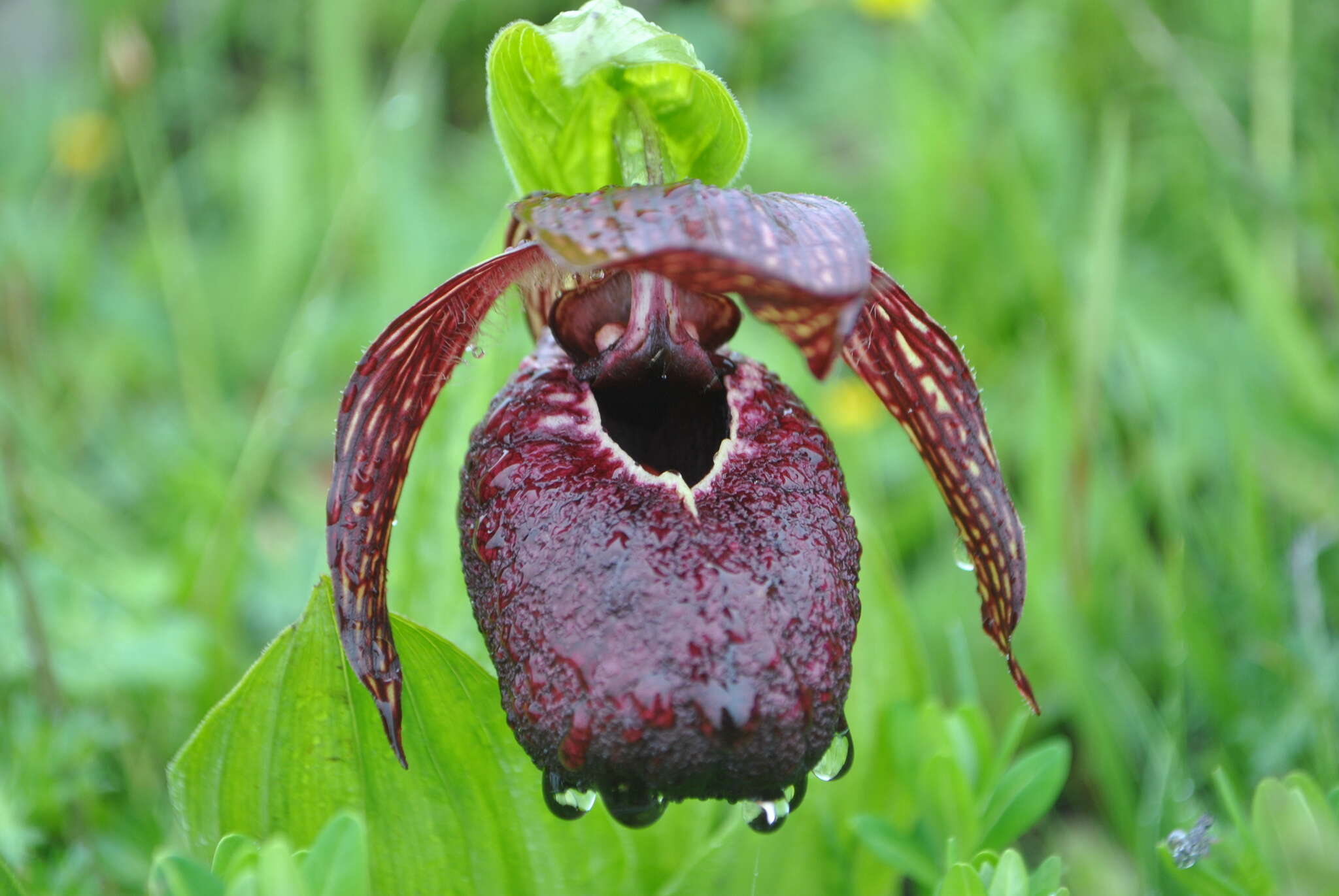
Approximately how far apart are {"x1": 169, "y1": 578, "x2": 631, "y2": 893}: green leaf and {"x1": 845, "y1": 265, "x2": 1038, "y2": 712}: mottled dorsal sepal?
15.6 inches

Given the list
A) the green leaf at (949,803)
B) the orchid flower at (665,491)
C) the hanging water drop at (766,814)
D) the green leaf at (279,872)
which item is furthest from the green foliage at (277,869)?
the green leaf at (949,803)

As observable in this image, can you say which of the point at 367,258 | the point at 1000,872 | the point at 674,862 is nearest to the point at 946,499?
the point at 1000,872

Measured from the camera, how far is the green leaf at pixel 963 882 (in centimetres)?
75

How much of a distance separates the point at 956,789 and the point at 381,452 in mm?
566

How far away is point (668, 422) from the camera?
0.92m

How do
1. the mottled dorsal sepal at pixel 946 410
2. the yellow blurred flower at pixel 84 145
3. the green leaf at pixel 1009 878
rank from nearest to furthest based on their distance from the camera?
the green leaf at pixel 1009 878, the mottled dorsal sepal at pixel 946 410, the yellow blurred flower at pixel 84 145

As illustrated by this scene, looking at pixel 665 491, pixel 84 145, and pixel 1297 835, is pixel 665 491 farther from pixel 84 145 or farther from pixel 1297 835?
pixel 84 145

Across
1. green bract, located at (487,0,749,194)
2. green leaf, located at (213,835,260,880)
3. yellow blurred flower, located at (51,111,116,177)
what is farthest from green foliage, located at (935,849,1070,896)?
yellow blurred flower, located at (51,111,116,177)

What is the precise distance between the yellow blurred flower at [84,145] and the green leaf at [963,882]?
7.66 feet

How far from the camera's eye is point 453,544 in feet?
3.59

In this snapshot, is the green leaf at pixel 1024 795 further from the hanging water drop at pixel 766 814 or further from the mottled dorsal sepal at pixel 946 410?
the hanging water drop at pixel 766 814

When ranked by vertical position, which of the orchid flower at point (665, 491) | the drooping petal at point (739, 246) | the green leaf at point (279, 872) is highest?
the drooping petal at point (739, 246)

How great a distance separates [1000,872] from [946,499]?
288mm

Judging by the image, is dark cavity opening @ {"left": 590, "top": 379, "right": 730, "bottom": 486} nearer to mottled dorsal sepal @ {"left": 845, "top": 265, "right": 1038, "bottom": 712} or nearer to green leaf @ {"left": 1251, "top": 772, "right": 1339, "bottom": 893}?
mottled dorsal sepal @ {"left": 845, "top": 265, "right": 1038, "bottom": 712}
